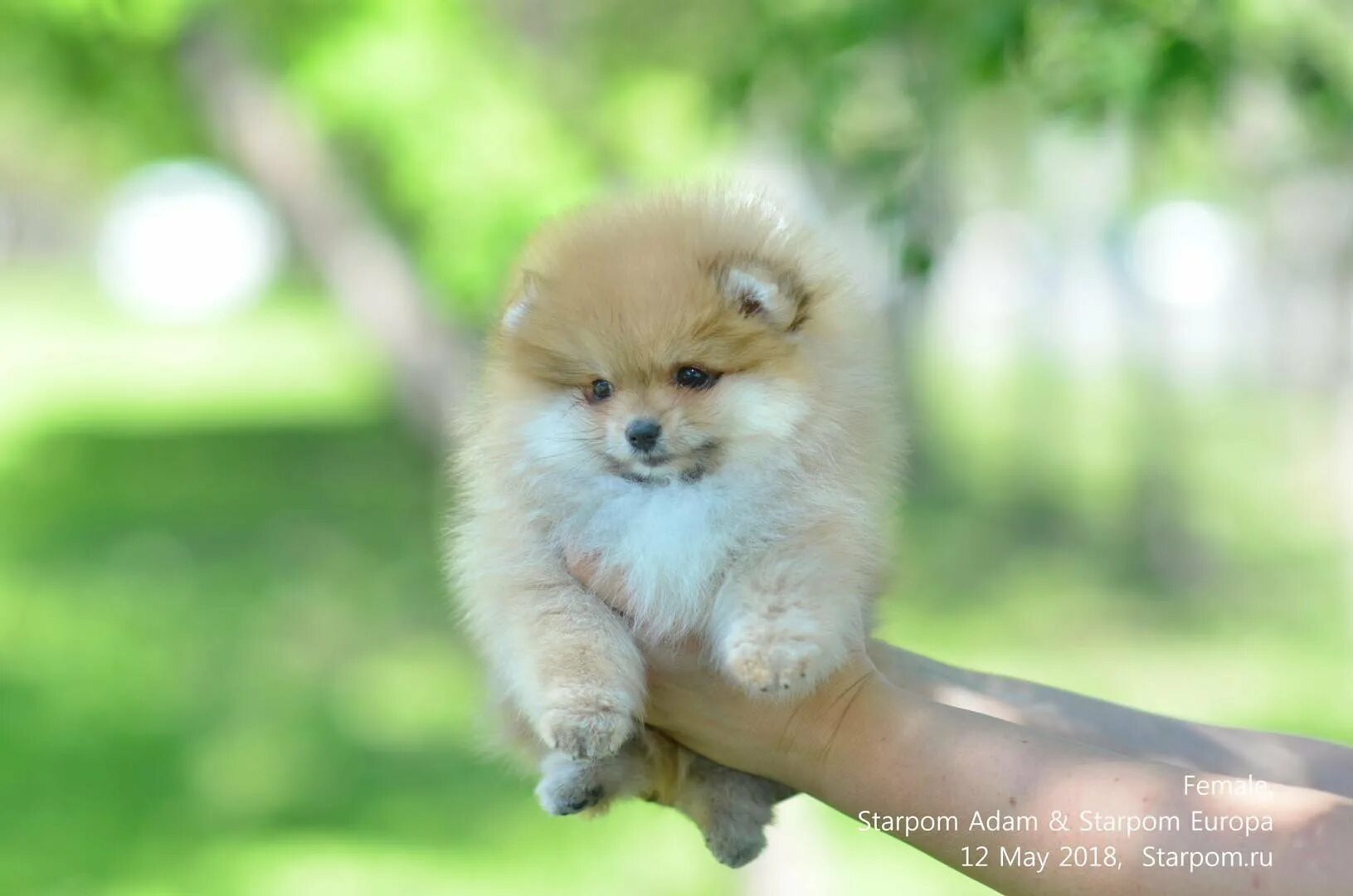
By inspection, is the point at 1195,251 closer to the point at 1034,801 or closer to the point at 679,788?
the point at 679,788

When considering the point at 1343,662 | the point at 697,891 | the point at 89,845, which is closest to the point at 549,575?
the point at 697,891

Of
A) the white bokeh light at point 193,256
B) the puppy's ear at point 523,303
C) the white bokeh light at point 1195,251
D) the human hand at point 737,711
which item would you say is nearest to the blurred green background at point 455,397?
the human hand at point 737,711

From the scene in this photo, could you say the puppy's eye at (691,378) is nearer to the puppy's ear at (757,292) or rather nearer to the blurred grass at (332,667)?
the puppy's ear at (757,292)

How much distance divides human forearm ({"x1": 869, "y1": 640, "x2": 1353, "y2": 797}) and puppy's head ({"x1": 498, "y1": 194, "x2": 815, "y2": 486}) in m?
0.58

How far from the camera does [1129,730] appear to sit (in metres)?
2.73

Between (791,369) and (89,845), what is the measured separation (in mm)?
5841

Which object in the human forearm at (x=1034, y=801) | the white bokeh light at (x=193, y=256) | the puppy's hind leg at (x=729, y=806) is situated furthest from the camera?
the white bokeh light at (x=193, y=256)

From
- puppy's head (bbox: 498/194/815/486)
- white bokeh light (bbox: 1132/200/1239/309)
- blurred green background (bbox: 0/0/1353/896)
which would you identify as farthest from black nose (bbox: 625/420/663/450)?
white bokeh light (bbox: 1132/200/1239/309)

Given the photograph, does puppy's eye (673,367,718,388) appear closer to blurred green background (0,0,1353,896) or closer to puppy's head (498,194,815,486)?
puppy's head (498,194,815,486)

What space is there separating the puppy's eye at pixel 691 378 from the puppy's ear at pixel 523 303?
29 centimetres

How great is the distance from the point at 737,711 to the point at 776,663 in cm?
21

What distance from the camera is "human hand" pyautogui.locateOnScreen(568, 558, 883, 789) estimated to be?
7.57ft

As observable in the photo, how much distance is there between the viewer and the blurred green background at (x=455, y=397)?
4430mm

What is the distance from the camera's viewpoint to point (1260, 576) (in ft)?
37.4
